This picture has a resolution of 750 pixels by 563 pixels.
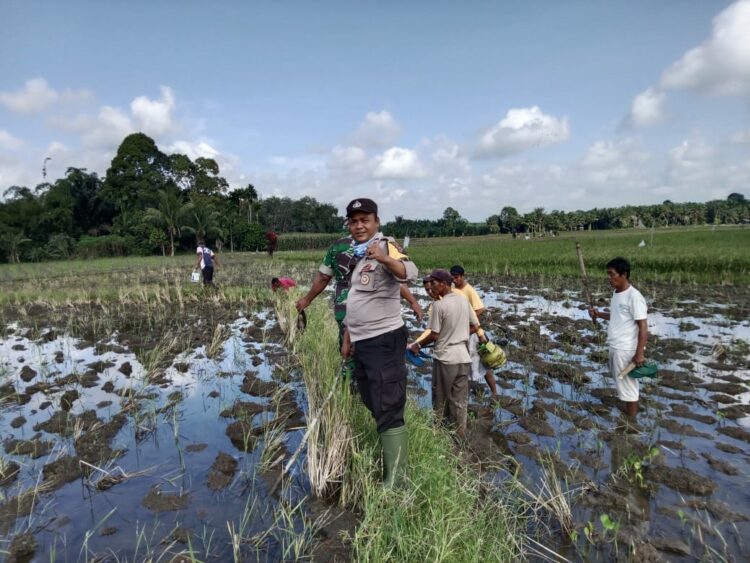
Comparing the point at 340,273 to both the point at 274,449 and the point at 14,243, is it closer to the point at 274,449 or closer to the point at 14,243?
the point at 274,449

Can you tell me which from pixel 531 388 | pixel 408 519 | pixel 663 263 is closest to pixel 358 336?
pixel 408 519

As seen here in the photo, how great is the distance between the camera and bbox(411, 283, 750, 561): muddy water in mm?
2461

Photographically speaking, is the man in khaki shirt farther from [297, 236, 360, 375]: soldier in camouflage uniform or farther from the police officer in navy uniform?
the police officer in navy uniform

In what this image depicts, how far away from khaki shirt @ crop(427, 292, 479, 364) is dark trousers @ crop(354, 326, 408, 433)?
3.32ft

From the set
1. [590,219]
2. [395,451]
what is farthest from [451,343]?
[590,219]

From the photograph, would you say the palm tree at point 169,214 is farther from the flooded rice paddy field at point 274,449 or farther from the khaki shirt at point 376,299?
the khaki shirt at point 376,299

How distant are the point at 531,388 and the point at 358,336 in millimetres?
3103

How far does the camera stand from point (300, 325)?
145 inches

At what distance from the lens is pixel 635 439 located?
11.7 feet

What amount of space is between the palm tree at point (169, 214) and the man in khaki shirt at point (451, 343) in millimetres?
29076

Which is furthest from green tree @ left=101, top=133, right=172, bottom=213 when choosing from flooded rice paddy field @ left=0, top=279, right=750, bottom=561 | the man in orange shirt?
the man in orange shirt

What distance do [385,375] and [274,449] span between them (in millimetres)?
1485

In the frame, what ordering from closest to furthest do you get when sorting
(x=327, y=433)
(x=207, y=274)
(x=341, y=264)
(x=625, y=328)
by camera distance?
(x=327, y=433) < (x=341, y=264) < (x=625, y=328) < (x=207, y=274)

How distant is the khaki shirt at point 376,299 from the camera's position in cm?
260
